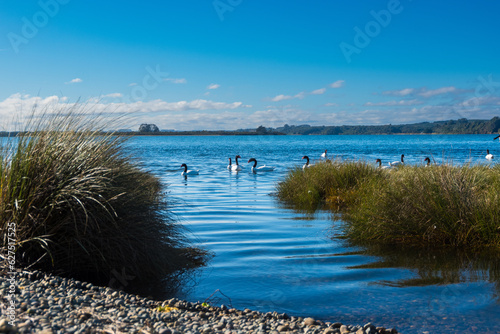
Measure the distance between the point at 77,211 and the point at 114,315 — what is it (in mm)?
1901

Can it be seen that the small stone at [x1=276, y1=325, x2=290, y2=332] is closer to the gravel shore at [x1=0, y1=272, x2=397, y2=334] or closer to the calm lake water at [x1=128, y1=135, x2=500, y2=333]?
the gravel shore at [x1=0, y1=272, x2=397, y2=334]

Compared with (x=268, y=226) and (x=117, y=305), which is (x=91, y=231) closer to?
(x=117, y=305)

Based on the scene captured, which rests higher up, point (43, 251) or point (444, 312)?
point (43, 251)

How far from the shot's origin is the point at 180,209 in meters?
14.0

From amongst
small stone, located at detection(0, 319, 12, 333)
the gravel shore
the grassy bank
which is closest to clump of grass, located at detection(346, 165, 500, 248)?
the grassy bank

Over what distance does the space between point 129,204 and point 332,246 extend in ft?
14.2

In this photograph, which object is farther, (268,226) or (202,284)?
(268,226)

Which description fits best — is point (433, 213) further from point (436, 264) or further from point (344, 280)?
point (344, 280)

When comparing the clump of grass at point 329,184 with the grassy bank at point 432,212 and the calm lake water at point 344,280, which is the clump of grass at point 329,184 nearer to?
the calm lake water at point 344,280

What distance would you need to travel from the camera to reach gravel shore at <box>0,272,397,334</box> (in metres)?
3.98

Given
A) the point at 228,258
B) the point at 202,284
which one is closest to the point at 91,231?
the point at 202,284

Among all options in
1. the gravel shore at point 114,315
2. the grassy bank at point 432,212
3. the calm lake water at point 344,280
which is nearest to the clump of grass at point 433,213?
the grassy bank at point 432,212

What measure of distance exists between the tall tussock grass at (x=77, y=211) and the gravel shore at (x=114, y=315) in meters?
0.54

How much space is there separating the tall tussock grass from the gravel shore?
21.3 inches
